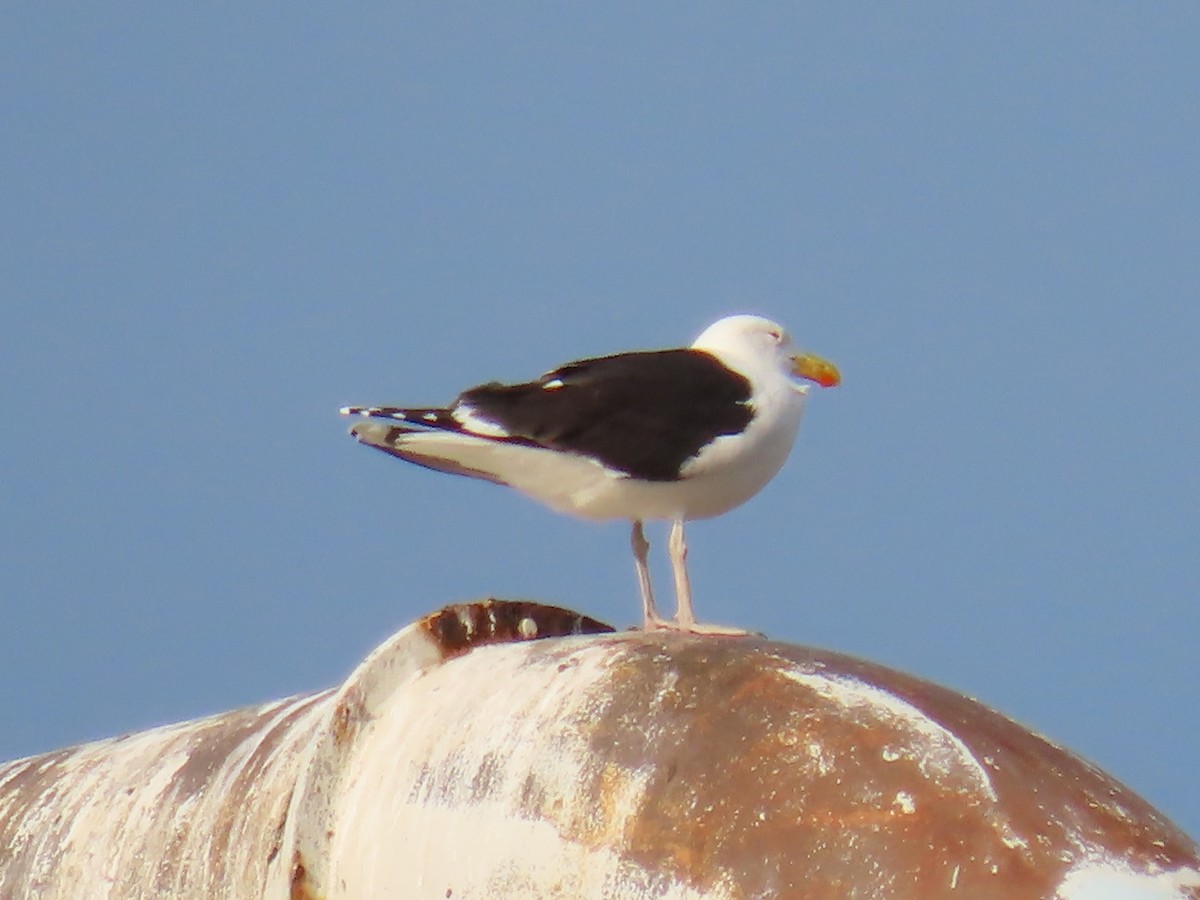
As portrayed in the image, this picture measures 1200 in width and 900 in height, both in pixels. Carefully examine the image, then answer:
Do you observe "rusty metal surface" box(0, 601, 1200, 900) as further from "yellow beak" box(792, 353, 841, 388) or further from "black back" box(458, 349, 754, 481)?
"yellow beak" box(792, 353, 841, 388)

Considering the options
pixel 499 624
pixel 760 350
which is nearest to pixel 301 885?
pixel 499 624

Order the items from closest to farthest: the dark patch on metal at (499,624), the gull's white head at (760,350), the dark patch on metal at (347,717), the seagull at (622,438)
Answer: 1. the dark patch on metal at (347,717)
2. the dark patch on metal at (499,624)
3. the seagull at (622,438)
4. the gull's white head at (760,350)

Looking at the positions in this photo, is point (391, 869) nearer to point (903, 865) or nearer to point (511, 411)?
point (903, 865)

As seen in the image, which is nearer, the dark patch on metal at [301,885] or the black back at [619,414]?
the dark patch on metal at [301,885]

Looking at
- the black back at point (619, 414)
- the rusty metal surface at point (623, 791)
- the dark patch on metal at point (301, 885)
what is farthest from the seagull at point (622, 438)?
the dark patch on metal at point (301, 885)

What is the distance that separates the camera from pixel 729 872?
350cm

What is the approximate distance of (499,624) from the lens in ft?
17.1

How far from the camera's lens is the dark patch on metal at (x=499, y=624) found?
5.03 metres

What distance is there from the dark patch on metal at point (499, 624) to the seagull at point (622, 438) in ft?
4.22

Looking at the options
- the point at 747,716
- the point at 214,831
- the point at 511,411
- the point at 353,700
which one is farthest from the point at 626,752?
the point at 511,411

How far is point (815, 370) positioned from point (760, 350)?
38 cm

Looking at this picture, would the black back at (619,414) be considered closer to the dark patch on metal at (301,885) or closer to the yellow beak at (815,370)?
the yellow beak at (815,370)

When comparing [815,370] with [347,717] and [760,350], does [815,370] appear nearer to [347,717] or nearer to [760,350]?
[760,350]

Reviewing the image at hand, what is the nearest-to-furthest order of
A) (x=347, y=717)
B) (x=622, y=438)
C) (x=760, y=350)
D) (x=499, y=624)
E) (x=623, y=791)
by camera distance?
(x=623, y=791)
(x=347, y=717)
(x=499, y=624)
(x=622, y=438)
(x=760, y=350)
